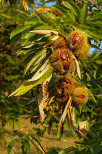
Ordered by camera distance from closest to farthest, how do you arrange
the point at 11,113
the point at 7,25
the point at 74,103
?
the point at 74,103 < the point at 11,113 < the point at 7,25

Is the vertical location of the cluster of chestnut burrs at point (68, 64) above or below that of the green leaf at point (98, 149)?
above

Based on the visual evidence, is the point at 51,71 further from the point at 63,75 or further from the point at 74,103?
the point at 74,103

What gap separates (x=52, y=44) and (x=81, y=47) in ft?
0.55

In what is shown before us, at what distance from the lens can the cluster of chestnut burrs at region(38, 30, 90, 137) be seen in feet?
3.32

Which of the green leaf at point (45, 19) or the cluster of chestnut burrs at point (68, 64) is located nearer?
the cluster of chestnut burrs at point (68, 64)

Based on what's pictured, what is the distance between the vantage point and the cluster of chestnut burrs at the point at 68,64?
1012mm

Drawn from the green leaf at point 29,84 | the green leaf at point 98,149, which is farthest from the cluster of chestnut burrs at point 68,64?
the green leaf at point 98,149

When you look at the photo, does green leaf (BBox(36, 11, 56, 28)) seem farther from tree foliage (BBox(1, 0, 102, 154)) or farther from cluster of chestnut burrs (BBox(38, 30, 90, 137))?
cluster of chestnut burrs (BBox(38, 30, 90, 137))

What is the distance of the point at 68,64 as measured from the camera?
1020mm

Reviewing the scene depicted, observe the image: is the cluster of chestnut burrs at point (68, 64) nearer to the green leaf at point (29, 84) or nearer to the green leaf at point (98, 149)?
the green leaf at point (29, 84)

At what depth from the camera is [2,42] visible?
188 inches

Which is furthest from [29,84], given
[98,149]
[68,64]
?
[98,149]

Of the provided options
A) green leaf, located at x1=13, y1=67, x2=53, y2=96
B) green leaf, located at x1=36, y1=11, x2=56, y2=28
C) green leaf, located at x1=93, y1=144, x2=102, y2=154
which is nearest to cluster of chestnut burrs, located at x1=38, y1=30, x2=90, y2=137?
green leaf, located at x1=13, y1=67, x2=53, y2=96

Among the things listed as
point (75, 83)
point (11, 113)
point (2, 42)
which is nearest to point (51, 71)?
point (75, 83)
